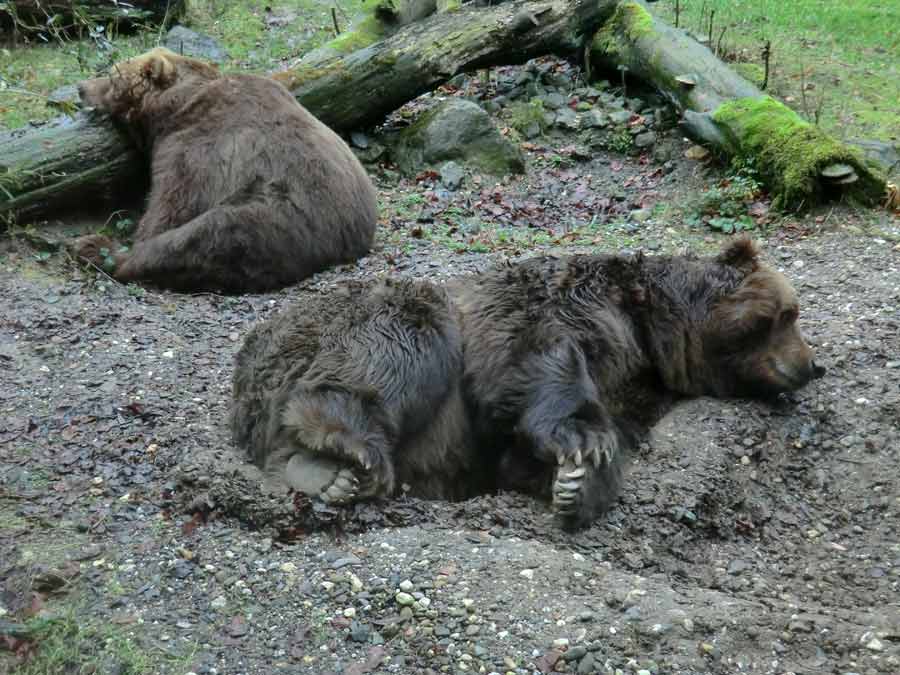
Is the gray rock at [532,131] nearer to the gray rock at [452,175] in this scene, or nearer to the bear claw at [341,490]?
the gray rock at [452,175]

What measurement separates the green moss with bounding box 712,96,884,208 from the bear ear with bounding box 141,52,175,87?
534 cm

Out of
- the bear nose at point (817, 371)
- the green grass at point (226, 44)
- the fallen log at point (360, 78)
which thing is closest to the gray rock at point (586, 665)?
the bear nose at point (817, 371)

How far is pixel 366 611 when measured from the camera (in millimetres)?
4074

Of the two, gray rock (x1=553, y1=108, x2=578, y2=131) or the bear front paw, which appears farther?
gray rock (x1=553, y1=108, x2=578, y2=131)

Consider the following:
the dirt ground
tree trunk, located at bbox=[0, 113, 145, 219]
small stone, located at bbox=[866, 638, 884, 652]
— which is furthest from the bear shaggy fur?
small stone, located at bbox=[866, 638, 884, 652]

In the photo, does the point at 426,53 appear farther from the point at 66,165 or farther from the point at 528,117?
the point at 66,165

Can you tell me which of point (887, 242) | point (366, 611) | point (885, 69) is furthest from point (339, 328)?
point (885, 69)

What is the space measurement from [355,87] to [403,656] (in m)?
7.97

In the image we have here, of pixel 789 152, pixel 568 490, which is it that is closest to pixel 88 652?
pixel 568 490

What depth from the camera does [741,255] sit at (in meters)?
6.09

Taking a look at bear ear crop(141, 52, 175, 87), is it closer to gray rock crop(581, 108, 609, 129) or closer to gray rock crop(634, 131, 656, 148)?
gray rock crop(581, 108, 609, 129)

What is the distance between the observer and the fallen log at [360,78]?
327 inches

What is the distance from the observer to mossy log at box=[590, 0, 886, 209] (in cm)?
895

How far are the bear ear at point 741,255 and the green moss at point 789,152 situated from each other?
128 inches
